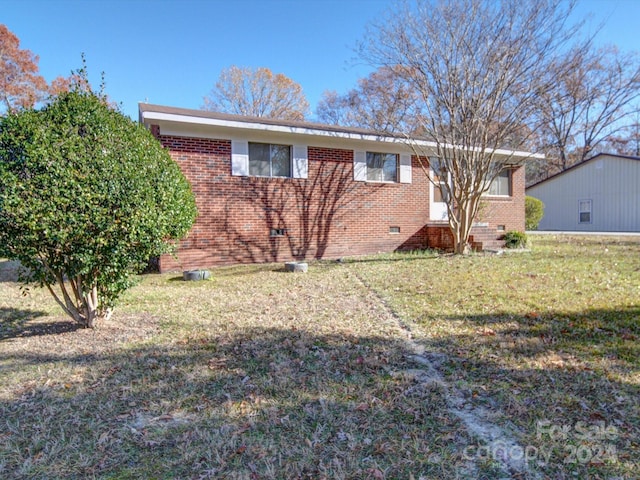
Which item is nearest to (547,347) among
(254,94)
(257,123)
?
(257,123)

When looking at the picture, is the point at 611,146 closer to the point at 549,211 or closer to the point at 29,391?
the point at 549,211

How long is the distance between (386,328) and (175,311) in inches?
111

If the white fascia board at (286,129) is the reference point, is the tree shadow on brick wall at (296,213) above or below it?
below

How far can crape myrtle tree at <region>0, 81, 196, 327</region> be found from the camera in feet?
10.6

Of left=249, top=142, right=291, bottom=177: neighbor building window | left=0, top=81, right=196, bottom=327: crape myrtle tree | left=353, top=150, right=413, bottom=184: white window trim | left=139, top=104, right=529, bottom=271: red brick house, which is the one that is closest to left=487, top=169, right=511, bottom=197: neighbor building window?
left=139, top=104, right=529, bottom=271: red brick house

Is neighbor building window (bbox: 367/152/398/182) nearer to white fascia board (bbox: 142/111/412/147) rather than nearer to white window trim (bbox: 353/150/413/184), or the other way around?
white window trim (bbox: 353/150/413/184)

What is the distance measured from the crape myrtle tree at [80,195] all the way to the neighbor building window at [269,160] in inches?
208

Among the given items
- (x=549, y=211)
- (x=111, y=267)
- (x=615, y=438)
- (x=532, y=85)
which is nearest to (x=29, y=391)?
(x=111, y=267)

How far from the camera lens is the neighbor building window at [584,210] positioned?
2173 cm

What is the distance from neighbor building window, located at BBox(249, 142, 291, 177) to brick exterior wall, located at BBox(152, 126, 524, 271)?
22 cm

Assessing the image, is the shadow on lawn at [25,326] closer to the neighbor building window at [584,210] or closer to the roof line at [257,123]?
the roof line at [257,123]

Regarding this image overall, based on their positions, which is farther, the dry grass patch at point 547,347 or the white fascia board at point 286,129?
the white fascia board at point 286,129

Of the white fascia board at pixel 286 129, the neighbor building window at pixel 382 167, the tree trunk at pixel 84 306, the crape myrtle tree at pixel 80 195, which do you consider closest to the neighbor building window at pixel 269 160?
the white fascia board at pixel 286 129

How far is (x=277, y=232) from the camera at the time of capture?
9711 mm
